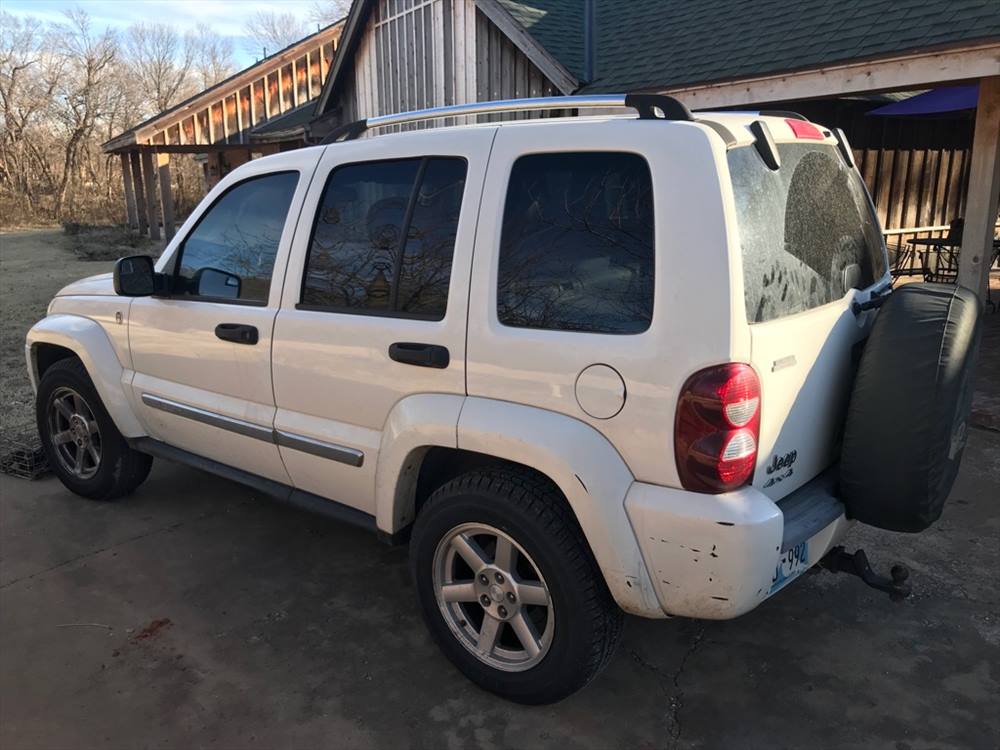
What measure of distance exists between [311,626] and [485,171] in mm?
2056

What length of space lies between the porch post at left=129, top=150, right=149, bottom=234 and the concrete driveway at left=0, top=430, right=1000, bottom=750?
22.8 meters

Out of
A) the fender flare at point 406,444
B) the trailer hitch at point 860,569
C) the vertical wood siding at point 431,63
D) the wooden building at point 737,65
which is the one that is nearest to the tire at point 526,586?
the fender flare at point 406,444

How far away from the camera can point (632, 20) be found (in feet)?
35.2

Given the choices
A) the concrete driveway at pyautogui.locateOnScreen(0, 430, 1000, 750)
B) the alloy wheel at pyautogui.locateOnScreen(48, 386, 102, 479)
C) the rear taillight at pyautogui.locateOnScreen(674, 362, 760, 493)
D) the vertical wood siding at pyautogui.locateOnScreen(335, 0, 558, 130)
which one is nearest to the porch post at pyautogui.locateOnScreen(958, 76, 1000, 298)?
the concrete driveway at pyautogui.locateOnScreen(0, 430, 1000, 750)

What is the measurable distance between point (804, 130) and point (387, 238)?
1610 millimetres

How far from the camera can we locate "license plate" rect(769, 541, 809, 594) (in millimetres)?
2412

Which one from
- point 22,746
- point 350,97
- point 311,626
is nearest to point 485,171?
point 311,626

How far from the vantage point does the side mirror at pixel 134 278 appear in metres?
3.73

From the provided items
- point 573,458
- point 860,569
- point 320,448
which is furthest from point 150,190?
→ point 860,569

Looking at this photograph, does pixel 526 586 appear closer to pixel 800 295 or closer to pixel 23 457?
pixel 800 295

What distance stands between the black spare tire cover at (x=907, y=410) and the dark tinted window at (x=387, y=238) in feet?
4.88

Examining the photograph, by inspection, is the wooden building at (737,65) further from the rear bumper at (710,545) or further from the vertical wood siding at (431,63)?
the rear bumper at (710,545)

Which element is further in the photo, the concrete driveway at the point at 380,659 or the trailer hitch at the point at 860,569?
the trailer hitch at the point at 860,569

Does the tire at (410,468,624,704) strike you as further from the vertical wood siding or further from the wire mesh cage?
the vertical wood siding
